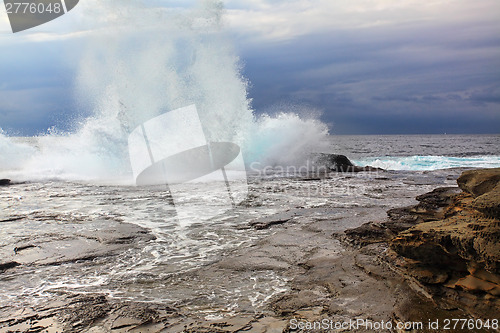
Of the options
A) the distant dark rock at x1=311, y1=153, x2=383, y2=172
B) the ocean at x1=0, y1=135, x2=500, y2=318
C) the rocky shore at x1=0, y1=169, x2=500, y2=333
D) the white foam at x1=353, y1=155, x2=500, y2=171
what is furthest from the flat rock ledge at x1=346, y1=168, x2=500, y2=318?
the white foam at x1=353, y1=155, x2=500, y2=171

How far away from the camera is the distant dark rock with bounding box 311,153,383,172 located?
18.6 meters

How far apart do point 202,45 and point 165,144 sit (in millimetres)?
5615

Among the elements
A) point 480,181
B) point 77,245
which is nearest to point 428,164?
point 480,181

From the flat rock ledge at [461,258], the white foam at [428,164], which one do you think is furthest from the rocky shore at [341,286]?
the white foam at [428,164]

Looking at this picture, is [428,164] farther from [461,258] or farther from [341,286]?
[341,286]

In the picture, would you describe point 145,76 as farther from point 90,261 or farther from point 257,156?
point 90,261

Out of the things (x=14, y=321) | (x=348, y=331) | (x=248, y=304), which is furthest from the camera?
(x=248, y=304)

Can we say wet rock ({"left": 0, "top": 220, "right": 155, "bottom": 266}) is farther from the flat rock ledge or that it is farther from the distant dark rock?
the distant dark rock

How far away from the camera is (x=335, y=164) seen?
19172 millimetres

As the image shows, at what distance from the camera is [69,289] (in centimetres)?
388

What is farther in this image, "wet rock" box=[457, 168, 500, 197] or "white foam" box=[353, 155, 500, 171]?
"white foam" box=[353, 155, 500, 171]

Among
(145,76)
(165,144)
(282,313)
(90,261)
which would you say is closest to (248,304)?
(282,313)

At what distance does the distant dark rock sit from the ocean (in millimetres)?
6501

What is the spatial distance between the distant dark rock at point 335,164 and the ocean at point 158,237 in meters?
6.50
